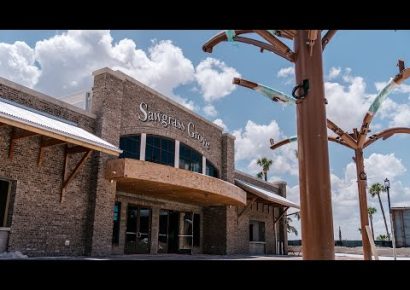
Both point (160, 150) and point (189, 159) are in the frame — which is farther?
point (189, 159)

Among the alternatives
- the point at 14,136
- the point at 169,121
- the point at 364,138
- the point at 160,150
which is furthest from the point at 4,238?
the point at 364,138

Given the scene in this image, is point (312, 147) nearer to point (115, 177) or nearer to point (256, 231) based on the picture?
point (115, 177)

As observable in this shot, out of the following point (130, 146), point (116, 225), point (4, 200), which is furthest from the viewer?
point (130, 146)

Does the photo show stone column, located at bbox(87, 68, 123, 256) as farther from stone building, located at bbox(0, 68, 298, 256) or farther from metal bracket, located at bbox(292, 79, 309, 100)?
metal bracket, located at bbox(292, 79, 309, 100)

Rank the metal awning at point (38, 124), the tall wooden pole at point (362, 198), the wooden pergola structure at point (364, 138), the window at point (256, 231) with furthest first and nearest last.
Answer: the window at point (256, 231) → the metal awning at point (38, 124) → the tall wooden pole at point (362, 198) → the wooden pergola structure at point (364, 138)

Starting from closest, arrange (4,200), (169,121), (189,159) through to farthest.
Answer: (4,200) → (169,121) → (189,159)

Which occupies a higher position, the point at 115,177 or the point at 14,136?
the point at 14,136

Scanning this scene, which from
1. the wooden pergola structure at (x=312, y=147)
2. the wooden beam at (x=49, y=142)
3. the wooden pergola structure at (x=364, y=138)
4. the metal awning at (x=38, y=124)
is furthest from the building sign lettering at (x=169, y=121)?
the wooden pergola structure at (x=312, y=147)

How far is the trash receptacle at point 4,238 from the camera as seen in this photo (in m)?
11.1

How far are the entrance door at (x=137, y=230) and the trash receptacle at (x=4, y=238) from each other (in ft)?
18.7

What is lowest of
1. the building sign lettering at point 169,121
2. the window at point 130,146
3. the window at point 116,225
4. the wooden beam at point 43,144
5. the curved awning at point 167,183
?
the window at point 116,225

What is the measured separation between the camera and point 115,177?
544 inches

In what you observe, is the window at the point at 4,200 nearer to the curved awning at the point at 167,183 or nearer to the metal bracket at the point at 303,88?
the curved awning at the point at 167,183

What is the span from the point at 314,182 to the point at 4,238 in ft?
35.0
